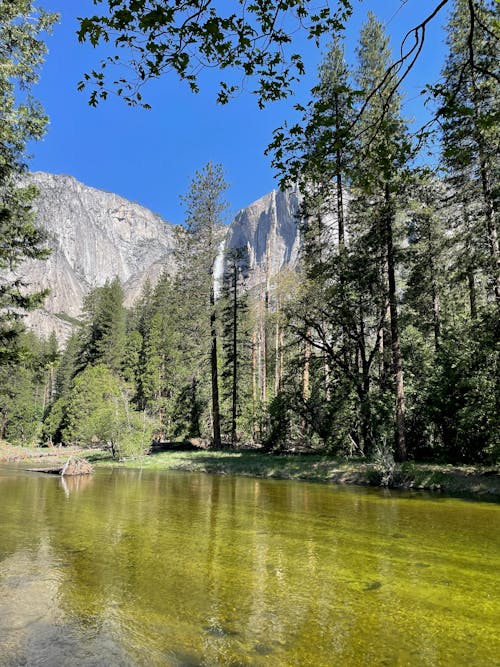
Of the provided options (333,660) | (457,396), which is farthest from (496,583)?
(457,396)

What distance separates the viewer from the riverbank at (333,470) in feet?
41.8

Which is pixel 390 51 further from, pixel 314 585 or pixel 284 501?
pixel 314 585

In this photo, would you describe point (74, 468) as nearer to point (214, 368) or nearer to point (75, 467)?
point (75, 467)

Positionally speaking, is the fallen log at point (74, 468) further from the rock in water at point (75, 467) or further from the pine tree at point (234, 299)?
the pine tree at point (234, 299)

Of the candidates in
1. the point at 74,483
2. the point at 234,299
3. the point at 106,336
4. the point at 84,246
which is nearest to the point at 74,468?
the point at 74,483

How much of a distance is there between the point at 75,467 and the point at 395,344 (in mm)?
14161

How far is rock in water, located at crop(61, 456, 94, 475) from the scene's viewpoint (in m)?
18.1

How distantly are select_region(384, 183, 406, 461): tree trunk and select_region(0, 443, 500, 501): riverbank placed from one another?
105 cm

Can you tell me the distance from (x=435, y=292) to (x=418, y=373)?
6.97m

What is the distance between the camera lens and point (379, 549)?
6.32 m

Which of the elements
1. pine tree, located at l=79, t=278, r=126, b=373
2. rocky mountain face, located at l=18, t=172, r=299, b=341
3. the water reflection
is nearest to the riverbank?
the water reflection

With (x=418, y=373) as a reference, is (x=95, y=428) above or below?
below

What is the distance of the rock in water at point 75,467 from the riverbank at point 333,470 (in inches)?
142

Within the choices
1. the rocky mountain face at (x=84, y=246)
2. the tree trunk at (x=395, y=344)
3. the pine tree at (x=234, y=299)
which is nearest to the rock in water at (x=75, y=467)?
the pine tree at (x=234, y=299)
